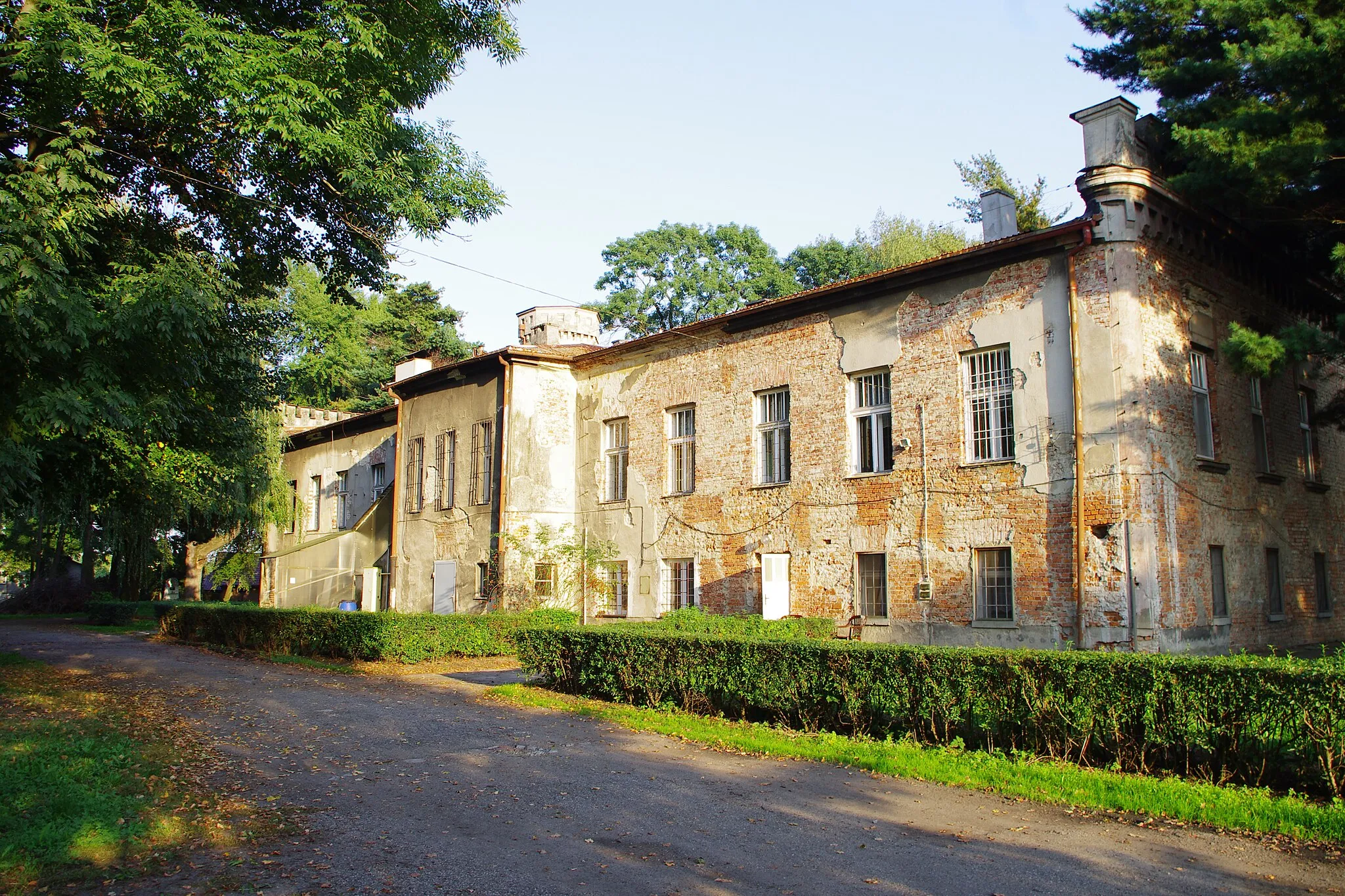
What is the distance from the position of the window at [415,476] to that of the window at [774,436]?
11584 mm

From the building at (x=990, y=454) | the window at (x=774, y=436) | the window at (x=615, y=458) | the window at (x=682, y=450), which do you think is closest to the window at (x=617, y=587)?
the building at (x=990, y=454)

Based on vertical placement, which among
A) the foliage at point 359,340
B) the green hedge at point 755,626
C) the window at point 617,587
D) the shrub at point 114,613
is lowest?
the shrub at point 114,613

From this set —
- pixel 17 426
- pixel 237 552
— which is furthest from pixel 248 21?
pixel 237 552

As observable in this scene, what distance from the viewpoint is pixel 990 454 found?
16.5 m

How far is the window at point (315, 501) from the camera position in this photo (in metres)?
36.5

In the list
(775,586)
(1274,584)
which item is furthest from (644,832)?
(1274,584)

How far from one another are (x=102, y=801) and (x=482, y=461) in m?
18.5

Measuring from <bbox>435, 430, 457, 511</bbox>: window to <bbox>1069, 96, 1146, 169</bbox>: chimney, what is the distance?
57.4ft

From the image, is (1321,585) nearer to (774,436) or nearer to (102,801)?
(774,436)

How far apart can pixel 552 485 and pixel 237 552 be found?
18.5 meters

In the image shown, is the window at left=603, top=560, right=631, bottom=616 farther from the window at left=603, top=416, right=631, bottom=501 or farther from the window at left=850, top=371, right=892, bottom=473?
the window at left=850, top=371, right=892, bottom=473

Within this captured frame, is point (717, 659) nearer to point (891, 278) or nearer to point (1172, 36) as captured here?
point (891, 278)

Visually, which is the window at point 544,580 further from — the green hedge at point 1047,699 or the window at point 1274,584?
the window at point 1274,584

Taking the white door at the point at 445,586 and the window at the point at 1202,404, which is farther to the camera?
the white door at the point at 445,586
